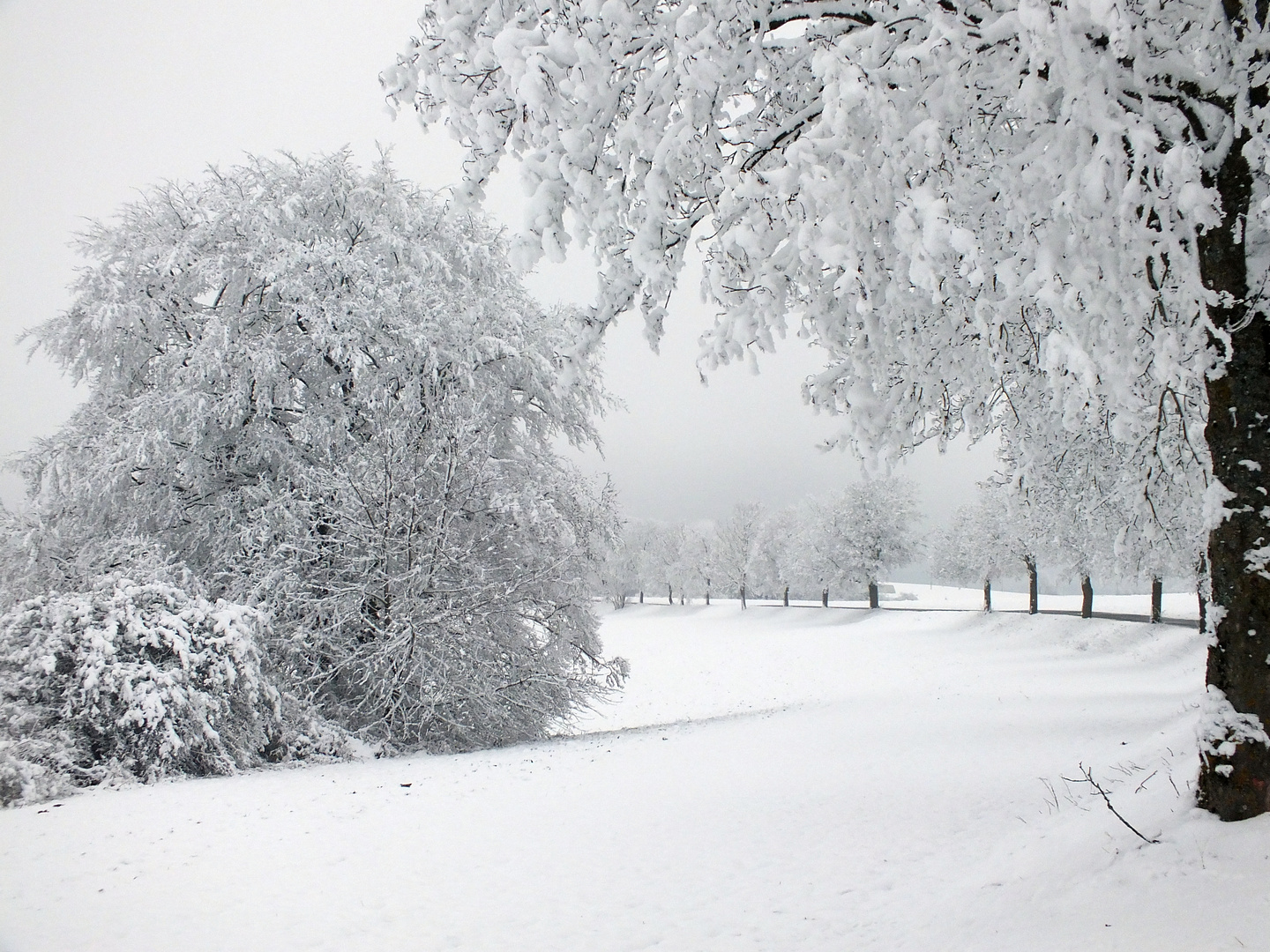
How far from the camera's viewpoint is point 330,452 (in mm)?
Answer: 11367

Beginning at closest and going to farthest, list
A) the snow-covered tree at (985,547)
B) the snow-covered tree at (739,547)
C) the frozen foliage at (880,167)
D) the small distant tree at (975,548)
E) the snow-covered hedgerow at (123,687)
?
1. the frozen foliage at (880,167)
2. the snow-covered hedgerow at (123,687)
3. the snow-covered tree at (985,547)
4. the small distant tree at (975,548)
5. the snow-covered tree at (739,547)

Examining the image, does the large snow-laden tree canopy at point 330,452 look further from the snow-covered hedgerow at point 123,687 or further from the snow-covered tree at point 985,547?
the snow-covered tree at point 985,547

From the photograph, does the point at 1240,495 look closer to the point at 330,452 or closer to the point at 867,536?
the point at 330,452

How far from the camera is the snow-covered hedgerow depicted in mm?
7574

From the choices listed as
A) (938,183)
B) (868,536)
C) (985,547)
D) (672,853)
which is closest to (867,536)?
(868,536)

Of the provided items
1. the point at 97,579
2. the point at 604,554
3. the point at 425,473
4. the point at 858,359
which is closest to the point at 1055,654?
the point at 604,554

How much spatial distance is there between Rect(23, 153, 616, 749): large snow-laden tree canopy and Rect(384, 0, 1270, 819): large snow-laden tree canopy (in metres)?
7.58

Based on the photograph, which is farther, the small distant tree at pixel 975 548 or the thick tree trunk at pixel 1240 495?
the small distant tree at pixel 975 548

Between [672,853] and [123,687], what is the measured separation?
663cm

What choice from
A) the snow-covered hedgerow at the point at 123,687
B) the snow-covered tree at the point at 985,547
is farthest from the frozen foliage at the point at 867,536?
the snow-covered hedgerow at the point at 123,687

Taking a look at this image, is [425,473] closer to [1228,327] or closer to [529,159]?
[529,159]

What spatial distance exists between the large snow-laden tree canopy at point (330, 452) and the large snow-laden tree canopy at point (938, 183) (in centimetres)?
758

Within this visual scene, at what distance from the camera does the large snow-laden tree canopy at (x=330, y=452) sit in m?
10.8

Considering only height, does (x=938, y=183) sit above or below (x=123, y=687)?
above
